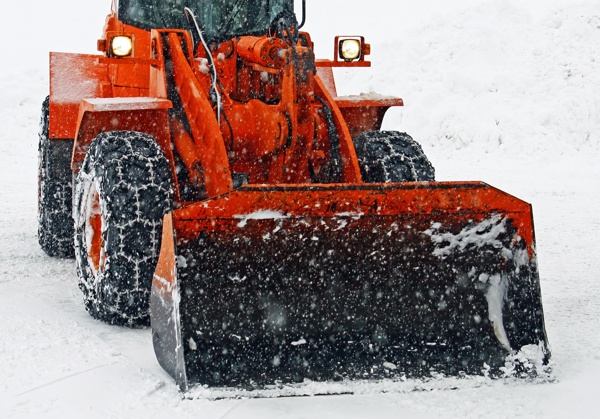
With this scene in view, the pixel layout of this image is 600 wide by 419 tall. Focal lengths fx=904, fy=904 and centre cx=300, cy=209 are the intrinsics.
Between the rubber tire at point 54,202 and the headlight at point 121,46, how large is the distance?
2.10m

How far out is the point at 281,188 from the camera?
14.0 feet

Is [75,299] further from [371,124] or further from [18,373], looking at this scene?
[371,124]

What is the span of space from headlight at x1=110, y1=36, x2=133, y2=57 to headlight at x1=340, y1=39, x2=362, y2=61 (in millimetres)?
1667

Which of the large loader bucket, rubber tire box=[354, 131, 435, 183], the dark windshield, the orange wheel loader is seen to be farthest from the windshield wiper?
the large loader bucket

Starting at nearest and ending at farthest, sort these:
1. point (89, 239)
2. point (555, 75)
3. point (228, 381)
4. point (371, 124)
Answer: point (228, 381) → point (89, 239) → point (371, 124) → point (555, 75)

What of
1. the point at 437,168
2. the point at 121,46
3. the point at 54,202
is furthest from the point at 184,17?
the point at 437,168

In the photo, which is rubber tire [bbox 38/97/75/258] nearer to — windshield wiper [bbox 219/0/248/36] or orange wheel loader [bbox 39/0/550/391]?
windshield wiper [bbox 219/0/248/36]

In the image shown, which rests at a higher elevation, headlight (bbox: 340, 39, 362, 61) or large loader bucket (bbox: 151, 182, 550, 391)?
headlight (bbox: 340, 39, 362, 61)

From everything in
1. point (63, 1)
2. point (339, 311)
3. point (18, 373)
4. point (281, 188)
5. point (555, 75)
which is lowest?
point (18, 373)

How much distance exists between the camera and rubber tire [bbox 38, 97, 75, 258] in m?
7.64

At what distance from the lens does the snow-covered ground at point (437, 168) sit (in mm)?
4062

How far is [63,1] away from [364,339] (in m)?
25.9

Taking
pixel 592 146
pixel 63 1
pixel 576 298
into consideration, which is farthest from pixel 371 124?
pixel 63 1

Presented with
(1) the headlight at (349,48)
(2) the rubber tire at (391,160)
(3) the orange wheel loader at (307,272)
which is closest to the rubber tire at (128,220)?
(3) the orange wheel loader at (307,272)
